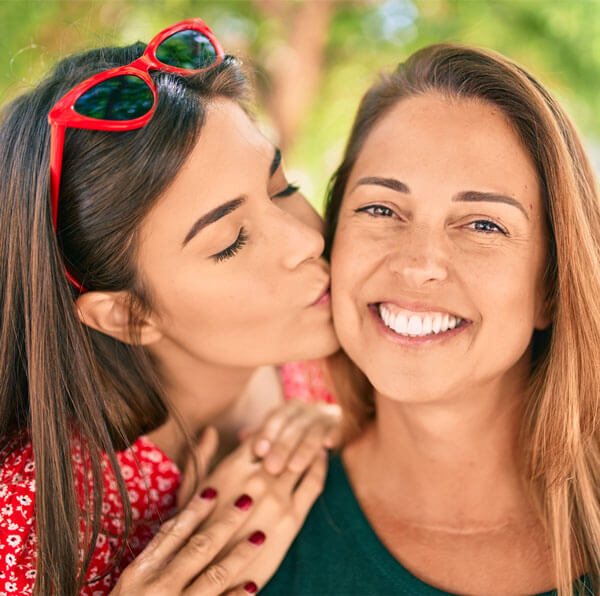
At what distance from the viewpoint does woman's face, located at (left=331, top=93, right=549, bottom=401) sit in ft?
6.27

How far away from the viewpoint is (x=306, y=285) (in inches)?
88.3

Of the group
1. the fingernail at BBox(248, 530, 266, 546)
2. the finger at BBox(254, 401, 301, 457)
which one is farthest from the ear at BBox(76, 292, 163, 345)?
the fingernail at BBox(248, 530, 266, 546)

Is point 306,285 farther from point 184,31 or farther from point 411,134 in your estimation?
point 184,31

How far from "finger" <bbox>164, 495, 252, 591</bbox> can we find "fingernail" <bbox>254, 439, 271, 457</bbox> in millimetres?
203

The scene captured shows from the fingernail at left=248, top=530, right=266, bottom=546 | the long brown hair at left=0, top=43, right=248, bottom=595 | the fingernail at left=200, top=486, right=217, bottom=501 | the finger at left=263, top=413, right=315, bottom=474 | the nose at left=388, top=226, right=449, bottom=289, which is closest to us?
the nose at left=388, top=226, right=449, bottom=289

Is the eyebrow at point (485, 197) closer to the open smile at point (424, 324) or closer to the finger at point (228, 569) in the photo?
the open smile at point (424, 324)

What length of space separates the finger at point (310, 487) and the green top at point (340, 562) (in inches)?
1.7

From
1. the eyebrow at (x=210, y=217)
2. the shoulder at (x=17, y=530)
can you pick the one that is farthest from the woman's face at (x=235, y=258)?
the shoulder at (x=17, y=530)

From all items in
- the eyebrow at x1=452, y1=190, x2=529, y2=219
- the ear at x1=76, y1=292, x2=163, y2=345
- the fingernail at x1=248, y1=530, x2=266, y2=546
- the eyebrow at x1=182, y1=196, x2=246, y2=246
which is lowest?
the fingernail at x1=248, y1=530, x2=266, y2=546

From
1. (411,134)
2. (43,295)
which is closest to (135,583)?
(43,295)

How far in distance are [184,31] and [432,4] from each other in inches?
168

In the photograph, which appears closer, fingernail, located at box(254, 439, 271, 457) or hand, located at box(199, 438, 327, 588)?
hand, located at box(199, 438, 327, 588)

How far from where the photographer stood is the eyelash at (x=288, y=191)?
2375 millimetres

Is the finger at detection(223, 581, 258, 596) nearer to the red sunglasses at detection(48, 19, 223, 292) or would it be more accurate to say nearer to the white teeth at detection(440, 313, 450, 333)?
the white teeth at detection(440, 313, 450, 333)
